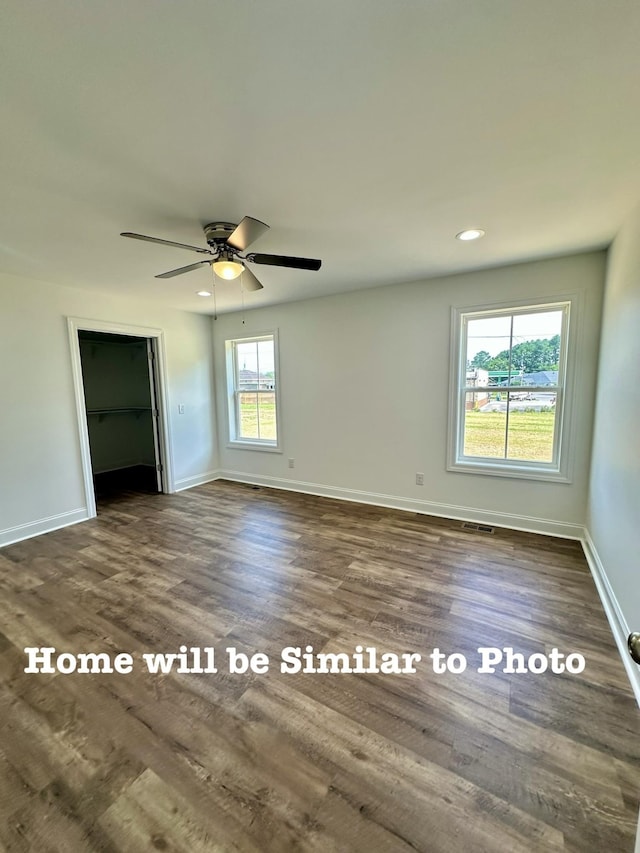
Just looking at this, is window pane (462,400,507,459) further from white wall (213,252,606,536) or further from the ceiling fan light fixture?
the ceiling fan light fixture

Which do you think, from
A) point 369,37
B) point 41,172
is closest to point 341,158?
point 369,37

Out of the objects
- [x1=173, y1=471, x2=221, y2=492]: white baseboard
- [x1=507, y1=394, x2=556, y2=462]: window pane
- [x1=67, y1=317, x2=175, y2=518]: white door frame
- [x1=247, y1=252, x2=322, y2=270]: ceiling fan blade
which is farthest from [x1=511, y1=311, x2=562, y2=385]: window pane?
[x1=173, y1=471, x2=221, y2=492]: white baseboard

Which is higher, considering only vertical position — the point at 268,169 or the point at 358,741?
the point at 268,169

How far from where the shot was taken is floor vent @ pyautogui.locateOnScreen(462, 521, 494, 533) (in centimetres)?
345

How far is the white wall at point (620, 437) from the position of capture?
189 centimetres

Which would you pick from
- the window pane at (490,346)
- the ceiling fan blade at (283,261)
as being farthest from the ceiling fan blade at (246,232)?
the window pane at (490,346)

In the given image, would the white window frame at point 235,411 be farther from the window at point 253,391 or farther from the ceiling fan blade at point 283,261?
the ceiling fan blade at point 283,261

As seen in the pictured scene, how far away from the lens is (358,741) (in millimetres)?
1460

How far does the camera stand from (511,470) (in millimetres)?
3422

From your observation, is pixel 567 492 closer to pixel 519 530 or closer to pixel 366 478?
pixel 519 530

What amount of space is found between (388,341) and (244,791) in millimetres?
3640

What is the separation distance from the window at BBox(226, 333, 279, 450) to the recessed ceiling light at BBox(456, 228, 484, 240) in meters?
2.72

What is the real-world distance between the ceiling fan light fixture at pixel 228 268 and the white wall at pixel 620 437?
2.40 meters

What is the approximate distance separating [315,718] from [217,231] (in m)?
2.74
